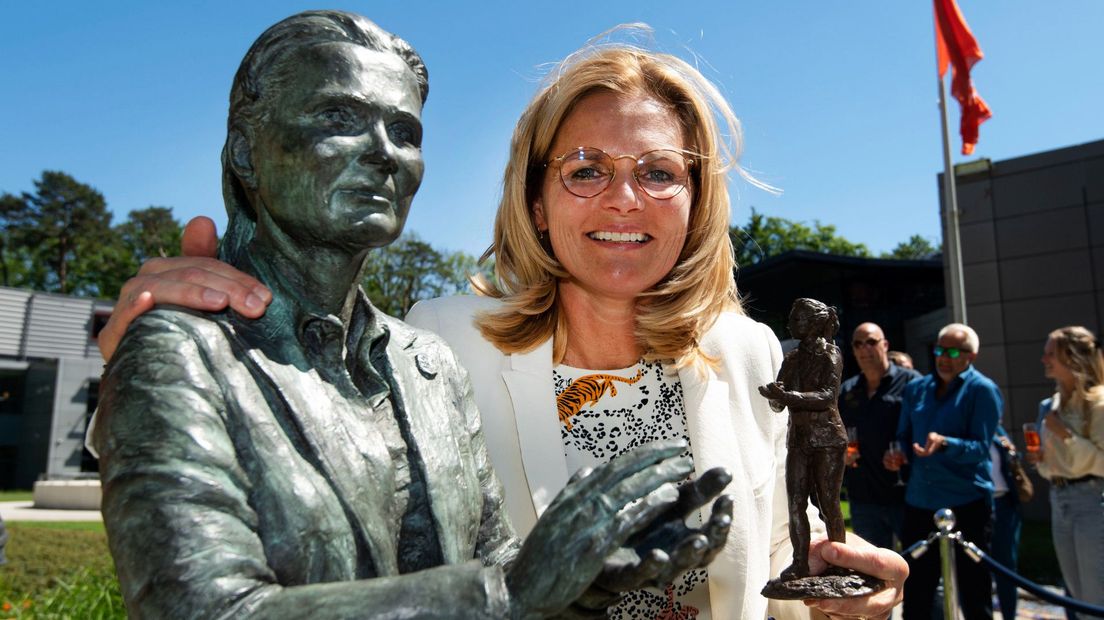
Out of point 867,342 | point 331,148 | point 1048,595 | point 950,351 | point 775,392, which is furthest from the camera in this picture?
point 867,342

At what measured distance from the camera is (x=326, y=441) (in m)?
1.36

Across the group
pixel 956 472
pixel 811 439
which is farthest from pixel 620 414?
pixel 956 472

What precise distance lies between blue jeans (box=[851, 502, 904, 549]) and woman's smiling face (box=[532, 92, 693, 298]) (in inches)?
193

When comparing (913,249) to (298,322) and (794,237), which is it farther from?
(298,322)

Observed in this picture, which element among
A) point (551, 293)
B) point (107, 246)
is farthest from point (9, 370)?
point (551, 293)

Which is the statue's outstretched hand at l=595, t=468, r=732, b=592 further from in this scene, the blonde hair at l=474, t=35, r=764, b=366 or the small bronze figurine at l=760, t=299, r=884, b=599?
the blonde hair at l=474, t=35, r=764, b=366

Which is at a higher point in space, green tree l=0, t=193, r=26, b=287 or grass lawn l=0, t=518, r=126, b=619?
green tree l=0, t=193, r=26, b=287

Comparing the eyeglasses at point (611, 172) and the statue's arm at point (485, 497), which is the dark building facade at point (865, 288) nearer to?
the eyeglasses at point (611, 172)

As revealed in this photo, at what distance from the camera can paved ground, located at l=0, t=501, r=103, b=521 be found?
1750 cm

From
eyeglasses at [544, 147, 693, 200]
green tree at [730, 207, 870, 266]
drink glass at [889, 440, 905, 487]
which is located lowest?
drink glass at [889, 440, 905, 487]

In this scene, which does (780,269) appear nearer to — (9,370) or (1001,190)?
(1001,190)

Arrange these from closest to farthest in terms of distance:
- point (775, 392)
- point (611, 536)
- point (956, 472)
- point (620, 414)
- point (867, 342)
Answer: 1. point (611, 536)
2. point (775, 392)
3. point (620, 414)
4. point (956, 472)
5. point (867, 342)

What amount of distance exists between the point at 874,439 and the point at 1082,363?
61.1 inches

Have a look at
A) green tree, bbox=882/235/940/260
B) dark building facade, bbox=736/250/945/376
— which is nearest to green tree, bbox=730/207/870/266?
green tree, bbox=882/235/940/260
